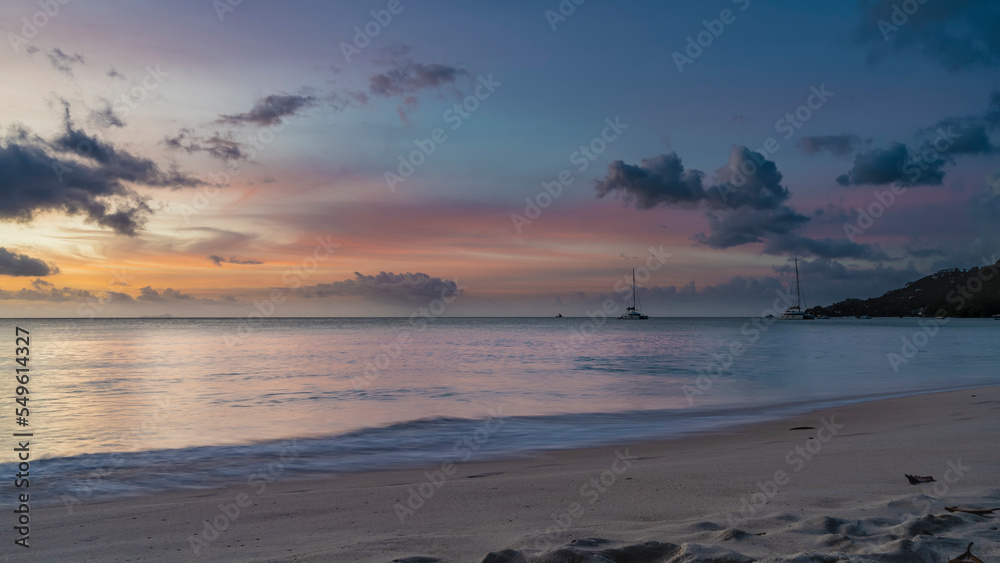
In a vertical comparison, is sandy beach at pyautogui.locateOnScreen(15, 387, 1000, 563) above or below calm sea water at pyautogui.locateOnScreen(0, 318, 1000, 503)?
above

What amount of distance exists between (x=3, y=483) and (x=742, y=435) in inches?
463

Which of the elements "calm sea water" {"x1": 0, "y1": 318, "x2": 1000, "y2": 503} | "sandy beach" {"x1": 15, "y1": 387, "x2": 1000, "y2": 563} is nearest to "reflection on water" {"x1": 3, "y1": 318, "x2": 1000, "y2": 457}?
"calm sea water" {"x1": 0, "y1": 318, "x2": 1000, "y2": 503}

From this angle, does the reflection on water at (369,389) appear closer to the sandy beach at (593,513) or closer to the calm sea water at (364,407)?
the calm sea water at (364,407)

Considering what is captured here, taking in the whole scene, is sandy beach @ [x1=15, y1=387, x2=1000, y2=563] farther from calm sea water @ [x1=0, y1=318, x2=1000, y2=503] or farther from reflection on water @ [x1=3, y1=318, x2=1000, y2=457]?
reflection on water @ [x1=3, y1=318, x2=1000, y2=457]

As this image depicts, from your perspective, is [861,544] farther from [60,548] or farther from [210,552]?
[60,548]

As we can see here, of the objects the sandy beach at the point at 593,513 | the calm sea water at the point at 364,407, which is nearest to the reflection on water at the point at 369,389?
the calm sea water at the point at 364,407

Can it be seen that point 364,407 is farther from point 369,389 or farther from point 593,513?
point 593,513

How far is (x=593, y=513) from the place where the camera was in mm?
5246

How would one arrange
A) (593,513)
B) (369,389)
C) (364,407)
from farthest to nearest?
(369,389), (364,407), (593,513)

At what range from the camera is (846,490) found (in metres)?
5.71

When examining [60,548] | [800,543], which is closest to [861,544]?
[800,543]

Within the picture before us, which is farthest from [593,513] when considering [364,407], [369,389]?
[369,389]

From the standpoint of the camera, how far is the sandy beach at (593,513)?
4023 millimetres

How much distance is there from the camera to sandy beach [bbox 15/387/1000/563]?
4.02 m
